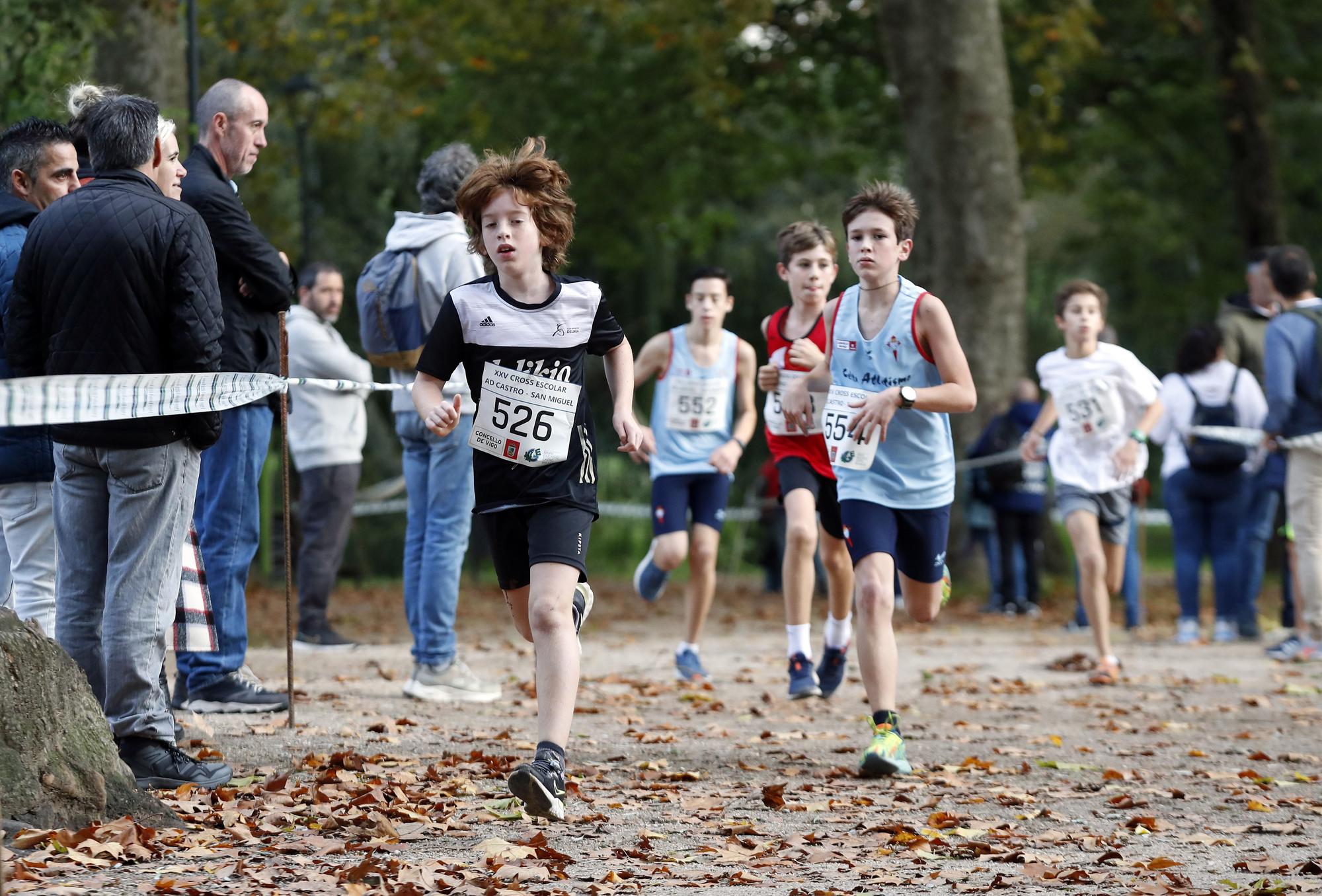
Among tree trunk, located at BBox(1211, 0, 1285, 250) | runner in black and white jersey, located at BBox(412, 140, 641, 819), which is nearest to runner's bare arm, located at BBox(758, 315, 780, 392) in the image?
runner in black and white jersey, located at BBox(412, 140, 641, 819)

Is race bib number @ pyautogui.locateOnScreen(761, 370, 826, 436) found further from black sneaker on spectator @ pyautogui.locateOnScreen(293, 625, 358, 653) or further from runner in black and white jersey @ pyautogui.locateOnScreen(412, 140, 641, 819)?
black sneaker on spectator @ pyautogui.locateOnScreen(293, 625, 358, 653)

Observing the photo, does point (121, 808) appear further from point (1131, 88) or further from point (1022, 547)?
point (1131, 88)

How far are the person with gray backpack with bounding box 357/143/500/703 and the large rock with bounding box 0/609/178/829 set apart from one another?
122 inches

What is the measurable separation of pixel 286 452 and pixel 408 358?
133 centimetres

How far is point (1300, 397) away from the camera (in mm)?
10523

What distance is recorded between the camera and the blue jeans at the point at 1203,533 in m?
12.5

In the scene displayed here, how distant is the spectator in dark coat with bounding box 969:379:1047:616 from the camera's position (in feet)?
51.3

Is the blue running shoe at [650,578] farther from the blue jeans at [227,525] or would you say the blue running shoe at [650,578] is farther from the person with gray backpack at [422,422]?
the blue jeans at [227,525]

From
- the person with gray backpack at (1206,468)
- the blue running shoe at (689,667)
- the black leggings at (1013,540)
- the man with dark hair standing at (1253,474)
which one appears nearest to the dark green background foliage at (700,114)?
the black leggings at (1013,540)

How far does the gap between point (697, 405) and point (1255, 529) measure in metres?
5.54

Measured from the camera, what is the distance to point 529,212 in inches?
226

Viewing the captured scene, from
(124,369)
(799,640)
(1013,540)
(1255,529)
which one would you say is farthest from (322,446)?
(1013,540)

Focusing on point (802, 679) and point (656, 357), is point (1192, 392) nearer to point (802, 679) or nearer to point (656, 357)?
point (656, 357)

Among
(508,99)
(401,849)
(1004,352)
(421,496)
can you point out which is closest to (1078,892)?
(401,849)
